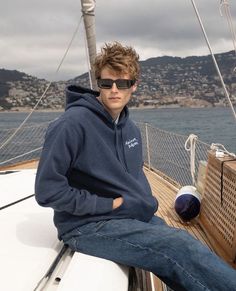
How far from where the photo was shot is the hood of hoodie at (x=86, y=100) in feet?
6.35

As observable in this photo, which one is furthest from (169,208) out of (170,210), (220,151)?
(220,151)

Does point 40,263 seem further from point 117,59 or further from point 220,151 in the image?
point 220,151

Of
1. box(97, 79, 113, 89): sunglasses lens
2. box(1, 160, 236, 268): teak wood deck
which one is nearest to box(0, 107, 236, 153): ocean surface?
box(1, 160, 236, 268): teak wood deck

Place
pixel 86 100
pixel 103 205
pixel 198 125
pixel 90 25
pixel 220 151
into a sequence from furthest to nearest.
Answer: pixel 198 125
pixel 90 25
pixel 220 151
pixel 86 100
pixel 103 205

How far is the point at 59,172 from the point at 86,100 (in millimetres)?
387

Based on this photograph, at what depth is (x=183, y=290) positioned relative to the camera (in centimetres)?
173

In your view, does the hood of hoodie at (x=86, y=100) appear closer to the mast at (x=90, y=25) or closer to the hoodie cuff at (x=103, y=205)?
the hoodie cuff at (x=103, y=205)

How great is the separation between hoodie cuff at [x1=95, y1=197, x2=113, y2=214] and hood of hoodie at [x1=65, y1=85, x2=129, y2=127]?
382 millimetres

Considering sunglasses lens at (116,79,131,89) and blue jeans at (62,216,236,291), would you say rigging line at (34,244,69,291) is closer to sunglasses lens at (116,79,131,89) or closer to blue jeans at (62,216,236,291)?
blue jeans at (62,216,236,291)

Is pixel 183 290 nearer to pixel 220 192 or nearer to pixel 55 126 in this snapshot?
pixel 55 126

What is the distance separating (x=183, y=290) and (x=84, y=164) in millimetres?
680

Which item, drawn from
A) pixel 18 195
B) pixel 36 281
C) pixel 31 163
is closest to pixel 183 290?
pixel 36 281

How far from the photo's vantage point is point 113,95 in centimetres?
195

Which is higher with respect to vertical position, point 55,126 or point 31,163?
point 55,126
